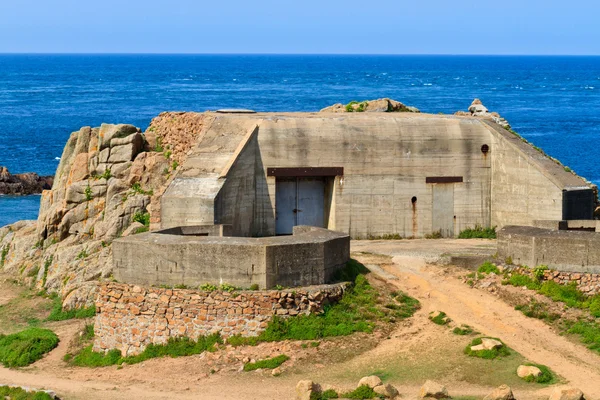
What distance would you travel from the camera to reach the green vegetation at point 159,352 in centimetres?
2180

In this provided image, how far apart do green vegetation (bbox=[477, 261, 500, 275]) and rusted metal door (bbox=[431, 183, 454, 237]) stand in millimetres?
4484

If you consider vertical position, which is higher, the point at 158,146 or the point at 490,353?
the point at 158,146

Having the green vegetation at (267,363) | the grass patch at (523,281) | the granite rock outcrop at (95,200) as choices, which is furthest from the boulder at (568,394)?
the granite rock outcrop at (95,200)

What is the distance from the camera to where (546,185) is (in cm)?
2753

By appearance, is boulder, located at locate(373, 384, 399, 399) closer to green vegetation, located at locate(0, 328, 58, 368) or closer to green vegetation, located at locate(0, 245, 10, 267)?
green vegetation, located at locate(0, 328, 58, 368)

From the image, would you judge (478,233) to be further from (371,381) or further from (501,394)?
(501,394)

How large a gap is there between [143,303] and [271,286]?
7.81 feet

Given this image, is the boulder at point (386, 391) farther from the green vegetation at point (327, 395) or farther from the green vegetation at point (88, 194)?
the green vegetation at point (88, 194)

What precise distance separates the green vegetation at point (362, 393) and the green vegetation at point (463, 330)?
3.06 meters

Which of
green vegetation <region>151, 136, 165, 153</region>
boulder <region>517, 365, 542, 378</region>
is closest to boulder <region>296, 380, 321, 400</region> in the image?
boulder <region>517, 365, 542, 378</region>

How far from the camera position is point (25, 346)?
23.8 metres

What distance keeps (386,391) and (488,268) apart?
605cm

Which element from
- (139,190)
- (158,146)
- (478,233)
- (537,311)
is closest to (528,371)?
(537,311)

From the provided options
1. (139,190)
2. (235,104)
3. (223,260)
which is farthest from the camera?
(235,104)
